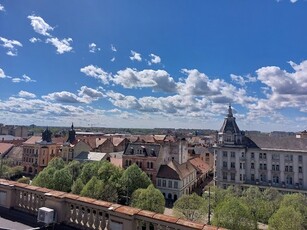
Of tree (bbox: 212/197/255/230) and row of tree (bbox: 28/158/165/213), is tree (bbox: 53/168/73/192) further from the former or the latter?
tree (bbox: 212/197/255/230)

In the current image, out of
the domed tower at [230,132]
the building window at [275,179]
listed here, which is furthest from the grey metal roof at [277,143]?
the building window at [275,179]

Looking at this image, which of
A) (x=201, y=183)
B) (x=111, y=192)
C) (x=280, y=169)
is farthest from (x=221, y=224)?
(x=201, y=183)

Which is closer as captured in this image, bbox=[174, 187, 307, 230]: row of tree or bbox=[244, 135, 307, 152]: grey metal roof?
bbox=[174, 187, 307, 230]: row of tree

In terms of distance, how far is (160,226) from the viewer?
26.5ft

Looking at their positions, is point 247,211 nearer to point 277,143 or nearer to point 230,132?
point 277,143

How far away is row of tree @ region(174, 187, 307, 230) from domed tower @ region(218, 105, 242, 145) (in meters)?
17.3

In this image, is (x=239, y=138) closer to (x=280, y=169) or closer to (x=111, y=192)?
(x=280, y=169)

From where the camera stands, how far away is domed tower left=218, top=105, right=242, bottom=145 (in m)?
66.7

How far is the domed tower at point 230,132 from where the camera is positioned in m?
66.7

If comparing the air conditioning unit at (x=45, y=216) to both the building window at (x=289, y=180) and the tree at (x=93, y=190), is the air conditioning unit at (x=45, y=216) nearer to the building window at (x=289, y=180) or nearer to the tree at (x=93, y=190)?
the tree at (x=93, y=190)

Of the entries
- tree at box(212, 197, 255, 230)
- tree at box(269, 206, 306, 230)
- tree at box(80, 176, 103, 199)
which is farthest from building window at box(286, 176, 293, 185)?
tree at box(80, 176, 103, 199)

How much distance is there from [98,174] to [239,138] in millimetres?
35315

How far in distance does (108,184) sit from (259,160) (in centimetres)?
3699

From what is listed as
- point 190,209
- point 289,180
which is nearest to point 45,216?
point 190,209
